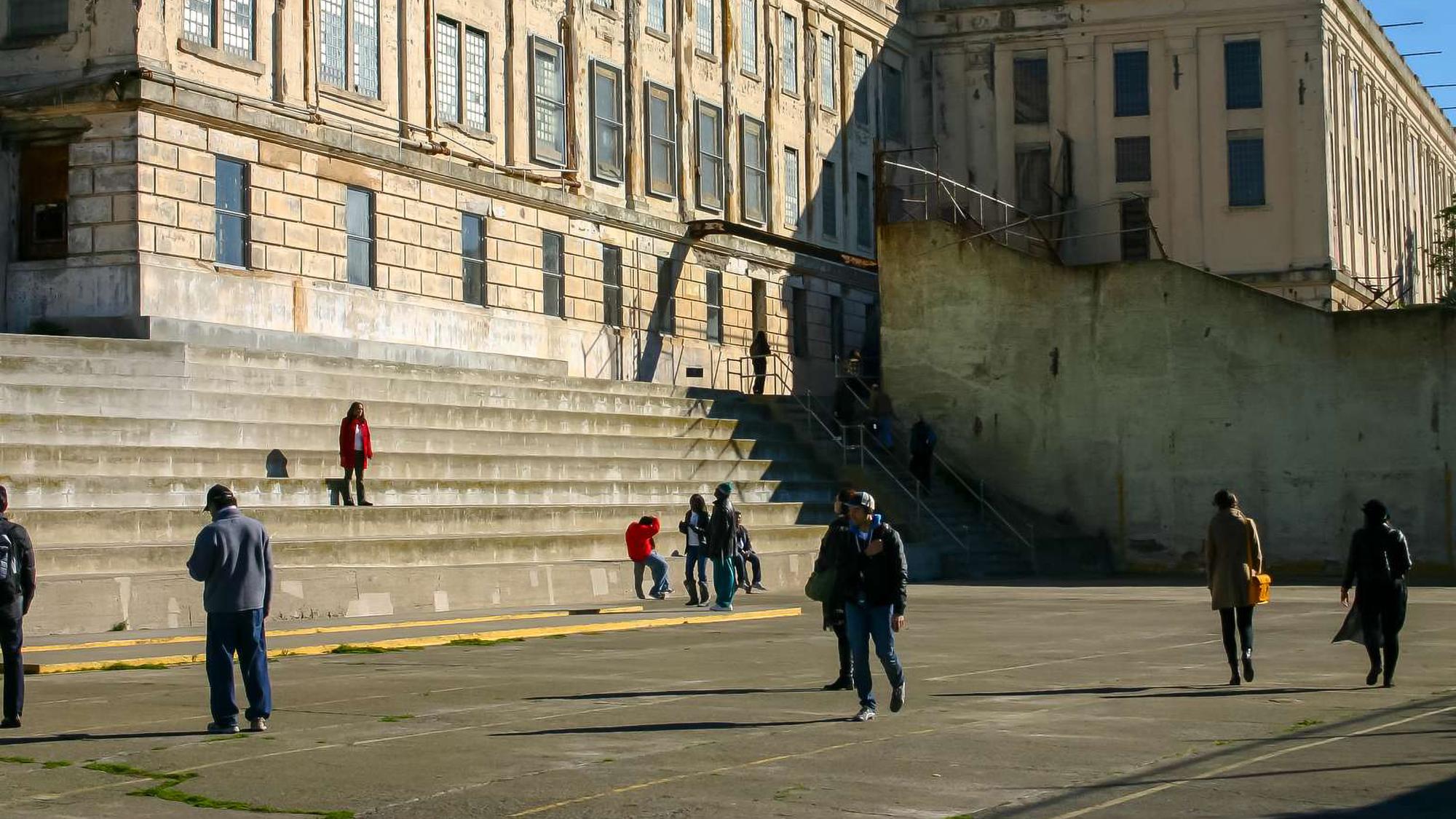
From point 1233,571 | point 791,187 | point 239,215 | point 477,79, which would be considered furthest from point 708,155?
point 1233,571

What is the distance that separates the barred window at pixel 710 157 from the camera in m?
46.0

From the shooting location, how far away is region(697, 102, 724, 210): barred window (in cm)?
4596

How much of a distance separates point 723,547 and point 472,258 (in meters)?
13.4

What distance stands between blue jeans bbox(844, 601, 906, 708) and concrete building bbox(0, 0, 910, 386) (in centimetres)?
1814

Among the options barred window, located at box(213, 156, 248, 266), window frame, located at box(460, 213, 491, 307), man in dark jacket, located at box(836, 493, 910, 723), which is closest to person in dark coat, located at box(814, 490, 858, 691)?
man in dark jacket, located at box(836, 493, 910, 723)

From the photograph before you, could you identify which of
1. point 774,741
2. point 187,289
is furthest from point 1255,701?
point 187,289

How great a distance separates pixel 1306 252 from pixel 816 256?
553 inches

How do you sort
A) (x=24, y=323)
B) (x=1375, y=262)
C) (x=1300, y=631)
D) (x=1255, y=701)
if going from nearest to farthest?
(x=1255, y=701)
(x=1300, y=631)
(x=24, y=323)
(x=1375, y=262)

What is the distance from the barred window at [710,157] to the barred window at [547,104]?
595cm

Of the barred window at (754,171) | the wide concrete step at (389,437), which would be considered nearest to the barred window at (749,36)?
the barred window at (754,171)

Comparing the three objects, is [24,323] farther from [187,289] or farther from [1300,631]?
[1300,631]

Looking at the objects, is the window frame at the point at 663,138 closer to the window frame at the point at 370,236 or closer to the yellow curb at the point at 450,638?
the window frame at the point at 370,236

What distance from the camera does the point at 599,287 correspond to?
135 ft

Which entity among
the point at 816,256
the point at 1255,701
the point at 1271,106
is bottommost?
the point at 1255,701
